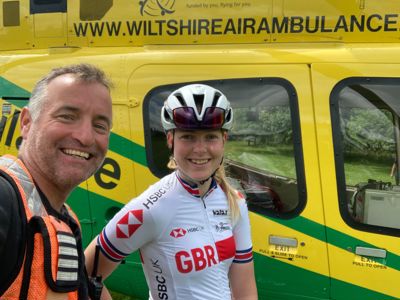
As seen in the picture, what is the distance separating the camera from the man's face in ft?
3.78

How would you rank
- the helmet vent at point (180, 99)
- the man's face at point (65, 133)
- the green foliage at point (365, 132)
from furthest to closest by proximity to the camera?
the green foliage at point (365, 132) → the helmet vent at point (180, 99) → the man's face at point (65, 133)

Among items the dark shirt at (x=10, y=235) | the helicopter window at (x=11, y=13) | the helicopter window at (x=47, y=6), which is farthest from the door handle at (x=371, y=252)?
the helicopter window at (x=11, y=13)

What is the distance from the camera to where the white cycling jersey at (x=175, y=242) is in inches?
65.9

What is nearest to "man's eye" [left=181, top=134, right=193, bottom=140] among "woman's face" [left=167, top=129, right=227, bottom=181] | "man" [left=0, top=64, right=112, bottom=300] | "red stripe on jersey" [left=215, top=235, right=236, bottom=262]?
"woman's face" [left=167, top=129, right=227, bottom=181]

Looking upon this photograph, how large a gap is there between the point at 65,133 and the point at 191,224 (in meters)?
0.74

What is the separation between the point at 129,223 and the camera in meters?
1.68

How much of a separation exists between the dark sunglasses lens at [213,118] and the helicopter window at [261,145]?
0.98m

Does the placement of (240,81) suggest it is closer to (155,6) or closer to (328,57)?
(328,57)

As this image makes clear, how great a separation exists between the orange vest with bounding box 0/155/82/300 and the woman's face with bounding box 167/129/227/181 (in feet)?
2.50

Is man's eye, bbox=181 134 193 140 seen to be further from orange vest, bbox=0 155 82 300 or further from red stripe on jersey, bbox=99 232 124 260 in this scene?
orange vest, bbox=0 155 82 300

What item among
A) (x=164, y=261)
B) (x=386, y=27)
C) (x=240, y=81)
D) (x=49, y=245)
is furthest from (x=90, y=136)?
(x=386, y=27)

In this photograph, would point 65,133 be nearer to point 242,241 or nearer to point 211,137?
point 211,137

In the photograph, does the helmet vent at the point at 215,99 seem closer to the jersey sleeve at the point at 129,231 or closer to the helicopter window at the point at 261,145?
the jersey sleeve at the point at 129,231

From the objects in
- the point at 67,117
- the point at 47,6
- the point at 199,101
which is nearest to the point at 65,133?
the point at 67,117
